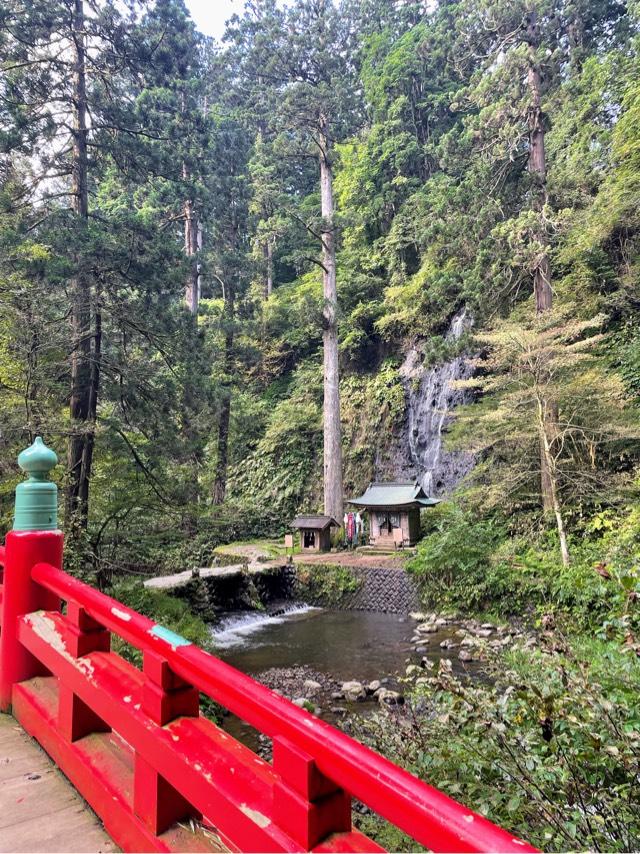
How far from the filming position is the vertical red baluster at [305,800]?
929 mm

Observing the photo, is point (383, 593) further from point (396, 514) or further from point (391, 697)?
point (391, 697)

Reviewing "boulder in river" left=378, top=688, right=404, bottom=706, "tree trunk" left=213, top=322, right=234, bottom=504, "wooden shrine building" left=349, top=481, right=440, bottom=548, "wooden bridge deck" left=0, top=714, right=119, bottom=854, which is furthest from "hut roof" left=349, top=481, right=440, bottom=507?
"wooden bridge deck" left=0, top=714, right=119, bottom=854

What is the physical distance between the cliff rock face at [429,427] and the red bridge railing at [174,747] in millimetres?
12969

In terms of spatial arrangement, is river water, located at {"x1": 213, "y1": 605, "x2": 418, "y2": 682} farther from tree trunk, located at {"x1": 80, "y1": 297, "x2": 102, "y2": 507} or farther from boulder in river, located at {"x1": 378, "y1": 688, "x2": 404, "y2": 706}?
tree trunk, located at {"x1": 80, "y1": 297, "x2": 102, "y2": 507}

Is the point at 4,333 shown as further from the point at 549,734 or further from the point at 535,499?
the point at 535,499

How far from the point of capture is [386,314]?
18.2m

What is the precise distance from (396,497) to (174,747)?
1236cm

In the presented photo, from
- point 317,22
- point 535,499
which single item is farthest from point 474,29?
point 535,499

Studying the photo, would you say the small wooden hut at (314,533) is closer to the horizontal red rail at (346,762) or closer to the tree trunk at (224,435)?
the tree trunk at (224,435)

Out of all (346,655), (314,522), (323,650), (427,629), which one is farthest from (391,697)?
(314,522)

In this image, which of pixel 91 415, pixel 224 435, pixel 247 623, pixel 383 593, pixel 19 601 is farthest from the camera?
pixel 224 435

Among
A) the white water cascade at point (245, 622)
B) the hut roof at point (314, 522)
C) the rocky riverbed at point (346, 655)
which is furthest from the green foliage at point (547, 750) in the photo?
the hut roof at point (314, 522)

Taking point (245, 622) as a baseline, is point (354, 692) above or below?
above

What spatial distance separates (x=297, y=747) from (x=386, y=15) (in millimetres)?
29425
